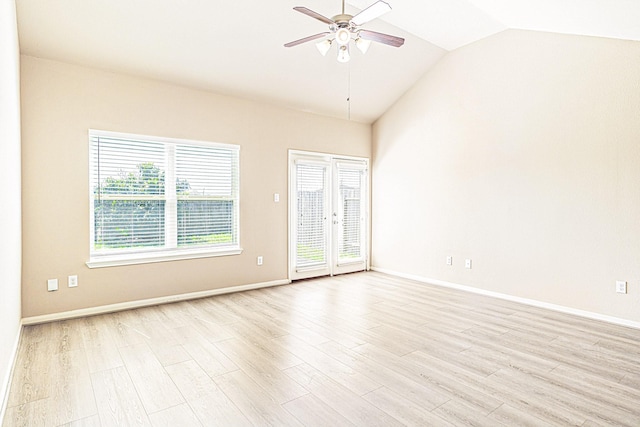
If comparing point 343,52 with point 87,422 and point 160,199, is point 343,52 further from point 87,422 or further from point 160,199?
point 87,422

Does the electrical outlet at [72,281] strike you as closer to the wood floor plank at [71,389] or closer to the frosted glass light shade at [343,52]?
the wood floor plank at [71,389]

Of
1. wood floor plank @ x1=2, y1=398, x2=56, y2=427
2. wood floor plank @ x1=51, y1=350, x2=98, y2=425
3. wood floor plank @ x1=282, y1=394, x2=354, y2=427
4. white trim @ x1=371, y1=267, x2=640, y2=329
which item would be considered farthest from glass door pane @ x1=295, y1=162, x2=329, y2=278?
wood floor plank @ x1=2, y1=398, x2=56, y2=427

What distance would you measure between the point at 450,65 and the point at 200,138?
3.73m

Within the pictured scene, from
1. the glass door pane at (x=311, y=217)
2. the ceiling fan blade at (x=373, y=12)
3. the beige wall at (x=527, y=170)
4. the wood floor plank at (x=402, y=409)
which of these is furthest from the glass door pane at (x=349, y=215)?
the wood floor plank at (x=402, y=409)

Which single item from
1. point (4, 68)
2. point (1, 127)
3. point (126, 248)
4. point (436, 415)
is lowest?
point (436, 415)

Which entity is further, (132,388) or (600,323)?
(600,323)

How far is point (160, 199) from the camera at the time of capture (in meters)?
4.45

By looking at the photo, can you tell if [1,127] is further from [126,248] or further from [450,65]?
[450,65]

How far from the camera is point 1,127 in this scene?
87.8 inches

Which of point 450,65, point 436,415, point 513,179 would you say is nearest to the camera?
point 436,415

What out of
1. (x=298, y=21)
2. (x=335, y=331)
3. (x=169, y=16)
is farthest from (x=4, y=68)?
(x=335, y=331)

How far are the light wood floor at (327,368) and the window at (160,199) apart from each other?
0.79 metres

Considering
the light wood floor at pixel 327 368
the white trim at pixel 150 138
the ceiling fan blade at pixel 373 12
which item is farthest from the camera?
the white trim at pixel 150 138

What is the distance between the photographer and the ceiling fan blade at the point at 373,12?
8.31 ft
